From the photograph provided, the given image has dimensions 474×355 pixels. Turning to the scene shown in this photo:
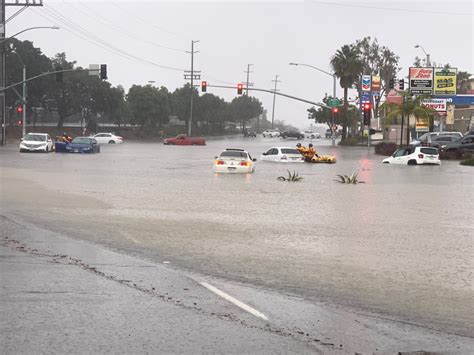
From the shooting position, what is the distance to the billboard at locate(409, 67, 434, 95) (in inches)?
2616

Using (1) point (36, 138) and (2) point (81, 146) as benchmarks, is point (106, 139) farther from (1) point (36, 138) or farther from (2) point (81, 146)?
(1) point (36, 138)

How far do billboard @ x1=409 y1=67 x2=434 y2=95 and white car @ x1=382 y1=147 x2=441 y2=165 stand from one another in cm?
2712

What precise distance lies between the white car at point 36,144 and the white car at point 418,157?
83.7ft

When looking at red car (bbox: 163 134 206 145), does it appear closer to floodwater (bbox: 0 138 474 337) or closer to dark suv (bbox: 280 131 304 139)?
dark suv (bbox: 280 131 304 139)

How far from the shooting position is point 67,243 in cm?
1060

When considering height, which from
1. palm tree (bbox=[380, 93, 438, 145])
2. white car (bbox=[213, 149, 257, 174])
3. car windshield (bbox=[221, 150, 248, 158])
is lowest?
white car (bbox=[213, 149, 257, 174])

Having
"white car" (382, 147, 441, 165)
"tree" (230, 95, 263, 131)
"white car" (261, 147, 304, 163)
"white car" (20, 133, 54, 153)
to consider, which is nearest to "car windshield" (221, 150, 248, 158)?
"white car" (261, 147, 304, 163)

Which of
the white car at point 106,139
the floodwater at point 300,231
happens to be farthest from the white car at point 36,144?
the white car at point 106,139

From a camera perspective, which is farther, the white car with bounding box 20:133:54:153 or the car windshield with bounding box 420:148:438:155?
the white car with bounding box 20:133:54:153

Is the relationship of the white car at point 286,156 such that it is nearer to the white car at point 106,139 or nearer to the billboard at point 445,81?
the billboard at point 445,81

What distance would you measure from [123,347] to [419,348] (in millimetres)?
2581

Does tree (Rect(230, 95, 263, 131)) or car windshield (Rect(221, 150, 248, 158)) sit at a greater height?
tree (Rect(230, 95, 263, 131))

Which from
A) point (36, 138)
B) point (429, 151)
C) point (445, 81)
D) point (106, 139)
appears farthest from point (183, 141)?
point (429, 151)

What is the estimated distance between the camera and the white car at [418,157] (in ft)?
131
